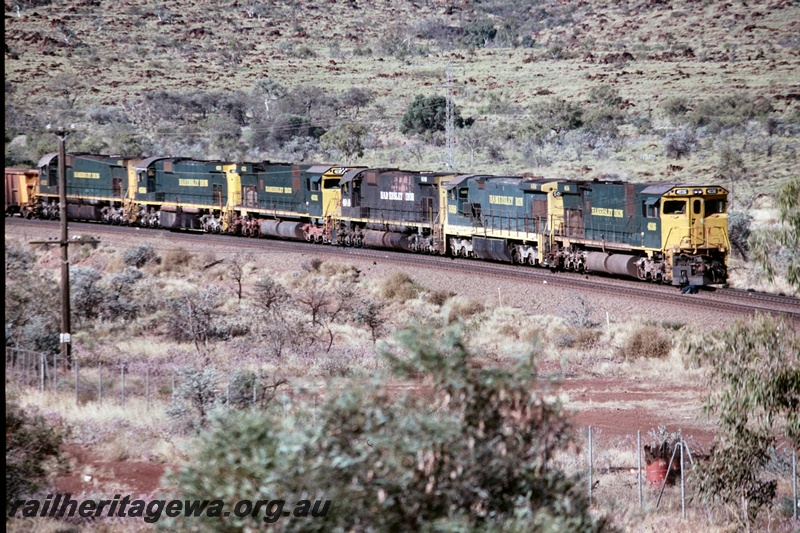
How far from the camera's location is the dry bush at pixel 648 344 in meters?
28.0

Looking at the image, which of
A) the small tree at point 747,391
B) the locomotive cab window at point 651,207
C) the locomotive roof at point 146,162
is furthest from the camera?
the locomotive roof at point 146,162

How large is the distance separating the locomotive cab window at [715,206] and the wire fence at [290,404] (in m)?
14.0

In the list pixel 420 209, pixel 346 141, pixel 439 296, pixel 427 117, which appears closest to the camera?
pixel 439 296

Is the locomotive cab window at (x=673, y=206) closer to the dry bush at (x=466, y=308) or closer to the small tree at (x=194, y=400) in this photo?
the dry bush at (x=466, y=308)

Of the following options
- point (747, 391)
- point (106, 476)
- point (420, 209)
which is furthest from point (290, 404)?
point (420, 209)

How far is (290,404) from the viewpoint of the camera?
13102 millimetres

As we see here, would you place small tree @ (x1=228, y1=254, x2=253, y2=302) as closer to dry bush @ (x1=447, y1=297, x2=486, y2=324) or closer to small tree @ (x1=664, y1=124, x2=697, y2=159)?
dry bush @ (x1=447, y1=297, x2=486, y2=324)

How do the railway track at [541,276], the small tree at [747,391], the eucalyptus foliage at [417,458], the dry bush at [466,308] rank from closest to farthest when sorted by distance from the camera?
the eucalyptus foliage at [417,458] → the small tree at [747,391] → the railway track at [541,276] → the dry bush at [466,308]

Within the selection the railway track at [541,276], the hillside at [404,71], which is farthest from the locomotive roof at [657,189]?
the hillside at [404,71]

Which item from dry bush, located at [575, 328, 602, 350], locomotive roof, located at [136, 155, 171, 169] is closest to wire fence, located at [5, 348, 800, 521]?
dry bush, located at [575, 328, 602, 350]

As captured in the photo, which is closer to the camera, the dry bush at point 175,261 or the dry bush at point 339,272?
the dry bush at point 339,272

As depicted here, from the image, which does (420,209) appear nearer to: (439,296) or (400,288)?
(400,288)

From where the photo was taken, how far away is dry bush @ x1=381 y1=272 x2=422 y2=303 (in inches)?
1374

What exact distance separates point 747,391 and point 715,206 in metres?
20.7
